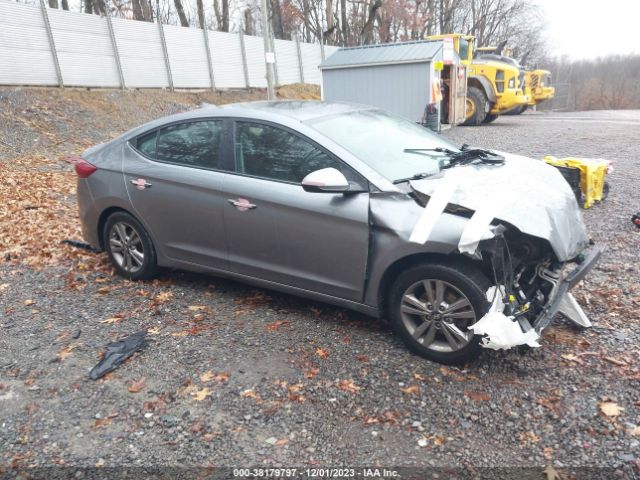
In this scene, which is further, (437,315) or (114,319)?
(114,319)

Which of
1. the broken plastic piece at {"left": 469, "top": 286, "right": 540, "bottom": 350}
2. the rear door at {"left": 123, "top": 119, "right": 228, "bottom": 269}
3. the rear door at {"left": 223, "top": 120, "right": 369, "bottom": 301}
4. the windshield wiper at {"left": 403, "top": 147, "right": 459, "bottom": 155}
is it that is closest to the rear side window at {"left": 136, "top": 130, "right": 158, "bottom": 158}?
the rear door at {"left": 123, "top": 119, "right": 228, "bottom": 269}

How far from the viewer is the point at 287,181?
12.0 feet

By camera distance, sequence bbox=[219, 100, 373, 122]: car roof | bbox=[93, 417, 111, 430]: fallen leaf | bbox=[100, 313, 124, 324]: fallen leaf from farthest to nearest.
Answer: bbox=[100, 313, 124, 324]: fallen leaf
bbox=[219, 100, 373, 122]: car roof
bbox=[93, 417, 111, 430]: fallen leaf

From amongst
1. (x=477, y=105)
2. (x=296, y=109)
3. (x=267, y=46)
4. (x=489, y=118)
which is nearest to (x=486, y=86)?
(x=477, y=105)

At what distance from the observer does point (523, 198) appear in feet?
10.4

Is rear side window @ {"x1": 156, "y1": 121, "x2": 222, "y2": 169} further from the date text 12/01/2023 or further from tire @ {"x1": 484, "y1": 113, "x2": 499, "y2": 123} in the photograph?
tire @ {"x1": 484, "y1": 113, "x2": 499, "y2": 123}

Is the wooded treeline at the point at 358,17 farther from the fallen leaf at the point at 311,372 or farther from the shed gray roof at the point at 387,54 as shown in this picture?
the fallen leaf at the point at 311,372

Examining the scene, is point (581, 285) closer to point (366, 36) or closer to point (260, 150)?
point (260, 150)

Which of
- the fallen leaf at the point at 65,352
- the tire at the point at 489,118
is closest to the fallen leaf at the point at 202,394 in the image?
the fallen leaf at the point at 65,352

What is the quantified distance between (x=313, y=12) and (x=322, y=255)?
35135mm

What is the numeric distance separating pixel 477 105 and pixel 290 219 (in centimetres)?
1681

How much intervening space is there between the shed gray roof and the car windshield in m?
11.3

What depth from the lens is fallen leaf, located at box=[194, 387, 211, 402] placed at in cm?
306

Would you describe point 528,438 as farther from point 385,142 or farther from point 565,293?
point 385,142
